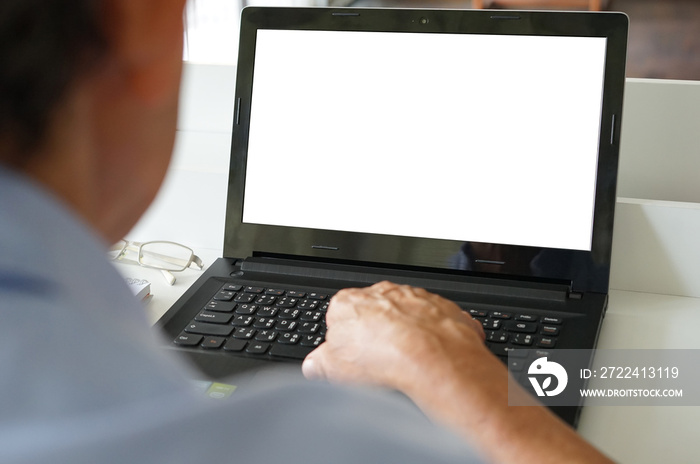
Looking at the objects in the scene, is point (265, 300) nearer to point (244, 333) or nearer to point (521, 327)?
point (244, 333)

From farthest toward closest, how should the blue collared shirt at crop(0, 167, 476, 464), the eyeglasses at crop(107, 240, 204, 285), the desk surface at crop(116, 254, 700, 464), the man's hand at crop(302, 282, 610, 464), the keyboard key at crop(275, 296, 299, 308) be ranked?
the eyeglasses at crop(107, 240, 204, 285) → the keyboard key at crop(275, 296, 299, 308) → the desk surface at crop(116, 254, 700, 464) → the man's hand at crop(302, 282, 610, 464) → the blue collared shirt at crop(0, 167, 476, 464)

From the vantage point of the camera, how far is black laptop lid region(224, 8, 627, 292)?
92 centimetres

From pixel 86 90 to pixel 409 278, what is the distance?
0.72 m

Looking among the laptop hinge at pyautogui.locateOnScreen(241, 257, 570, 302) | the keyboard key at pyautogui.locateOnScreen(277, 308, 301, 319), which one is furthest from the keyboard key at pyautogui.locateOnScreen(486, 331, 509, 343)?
the keyboard key at pyautogui.locateOnScreen(277, 308, 301, 319)

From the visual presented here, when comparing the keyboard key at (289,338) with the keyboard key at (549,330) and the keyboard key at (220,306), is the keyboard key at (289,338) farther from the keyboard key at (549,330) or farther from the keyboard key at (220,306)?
the keyboard key at (549,330)

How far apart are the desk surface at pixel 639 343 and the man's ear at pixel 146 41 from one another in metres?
0.55

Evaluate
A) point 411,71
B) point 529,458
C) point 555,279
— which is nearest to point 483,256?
point 555,279

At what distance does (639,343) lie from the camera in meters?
0.87

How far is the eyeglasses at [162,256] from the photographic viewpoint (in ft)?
3.50

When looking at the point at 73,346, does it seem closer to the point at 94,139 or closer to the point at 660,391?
the point at 94,139

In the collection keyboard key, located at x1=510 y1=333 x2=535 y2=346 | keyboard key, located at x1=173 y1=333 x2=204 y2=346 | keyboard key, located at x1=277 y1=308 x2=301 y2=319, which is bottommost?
keyboard key, located at x1=173 y1=333 x2=204 y2=346

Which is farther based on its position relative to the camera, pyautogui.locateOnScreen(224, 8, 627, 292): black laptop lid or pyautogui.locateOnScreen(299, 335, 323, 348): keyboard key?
pyautogui.locateOnScreen(224, 8, 627, 292): black laptop lid

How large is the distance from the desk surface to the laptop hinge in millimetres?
85

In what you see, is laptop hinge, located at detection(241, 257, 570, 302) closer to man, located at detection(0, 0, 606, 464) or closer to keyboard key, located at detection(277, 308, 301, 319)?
keyboard key, located at detection(277, 308, 301, 319)
